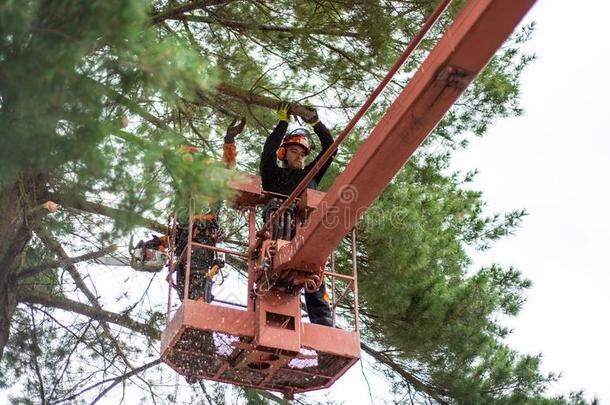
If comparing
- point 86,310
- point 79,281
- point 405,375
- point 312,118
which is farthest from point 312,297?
point 79,281

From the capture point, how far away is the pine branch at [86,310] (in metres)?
9.36

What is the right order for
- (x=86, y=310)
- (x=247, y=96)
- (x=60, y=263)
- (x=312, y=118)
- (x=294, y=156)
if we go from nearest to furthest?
(x=312, y=118) < (x=294, y=156) < (x=247, y=96) < (x=60, y=263) < (x=86, y=310)

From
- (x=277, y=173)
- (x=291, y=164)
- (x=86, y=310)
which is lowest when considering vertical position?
(x=86, y=310)

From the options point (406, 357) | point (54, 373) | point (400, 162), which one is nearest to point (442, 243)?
point (406, 357)

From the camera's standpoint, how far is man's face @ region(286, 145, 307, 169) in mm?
8055

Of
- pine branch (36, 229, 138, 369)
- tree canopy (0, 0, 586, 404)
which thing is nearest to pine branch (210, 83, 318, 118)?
tree canopy (0, 0, 586, 404)

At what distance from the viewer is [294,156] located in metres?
8.07

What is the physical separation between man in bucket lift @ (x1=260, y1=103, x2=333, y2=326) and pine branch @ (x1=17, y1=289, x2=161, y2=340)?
2.50 m

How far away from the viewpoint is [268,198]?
770 cm

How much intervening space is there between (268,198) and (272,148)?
0.42m

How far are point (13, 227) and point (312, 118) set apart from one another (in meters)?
2.58

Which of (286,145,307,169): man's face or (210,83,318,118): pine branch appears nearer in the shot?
(286,145,307,169): man's face

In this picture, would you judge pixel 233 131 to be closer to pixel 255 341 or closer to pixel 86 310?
pixel 255 341

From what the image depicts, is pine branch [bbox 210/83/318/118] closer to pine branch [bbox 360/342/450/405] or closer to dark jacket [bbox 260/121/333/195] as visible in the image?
dark jacket [bbox 260/121/333/195]
